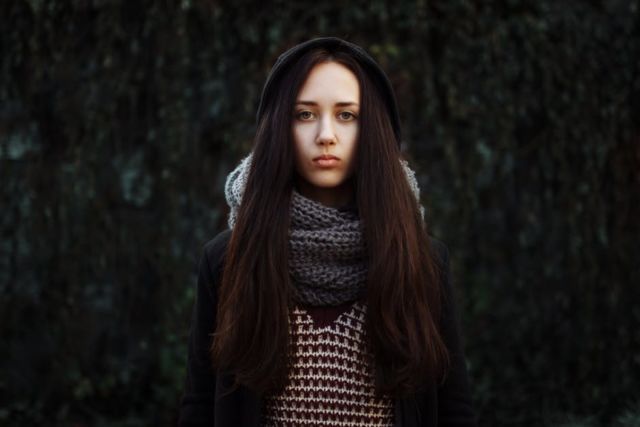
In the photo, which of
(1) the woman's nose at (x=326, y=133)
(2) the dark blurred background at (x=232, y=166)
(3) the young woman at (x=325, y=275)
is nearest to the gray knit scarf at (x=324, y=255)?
(3) the young woman at (x=325, y=275)

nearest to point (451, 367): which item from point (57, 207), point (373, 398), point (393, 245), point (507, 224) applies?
point (373, 398)

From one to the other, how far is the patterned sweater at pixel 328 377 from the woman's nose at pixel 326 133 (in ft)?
1.23

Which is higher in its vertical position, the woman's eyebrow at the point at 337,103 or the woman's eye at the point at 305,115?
the woman's eyebrow at the point at 337,103

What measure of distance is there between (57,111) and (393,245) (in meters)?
2.59

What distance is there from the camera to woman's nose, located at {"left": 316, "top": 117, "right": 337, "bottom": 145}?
1624mm

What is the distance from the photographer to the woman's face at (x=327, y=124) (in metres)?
1.64

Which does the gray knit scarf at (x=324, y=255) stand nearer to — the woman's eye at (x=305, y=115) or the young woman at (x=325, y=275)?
the young woman at (x=325, y=275)

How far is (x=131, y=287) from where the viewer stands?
3771 mm

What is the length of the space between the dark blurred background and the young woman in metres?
2.07

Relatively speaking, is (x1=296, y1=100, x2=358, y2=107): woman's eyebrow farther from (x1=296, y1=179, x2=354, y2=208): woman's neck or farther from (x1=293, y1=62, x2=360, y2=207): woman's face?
(x1=296, y1=179, x2=354, y2=208): woman's neck

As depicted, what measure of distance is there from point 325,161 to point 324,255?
0.69 feet

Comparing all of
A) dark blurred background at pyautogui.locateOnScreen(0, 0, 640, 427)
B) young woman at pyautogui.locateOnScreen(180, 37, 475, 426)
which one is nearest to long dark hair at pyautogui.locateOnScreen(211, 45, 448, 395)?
young woman at pyautogui.locateOnScreen(180, 37, 475, 426)

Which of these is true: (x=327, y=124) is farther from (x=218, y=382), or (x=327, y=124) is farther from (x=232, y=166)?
(x=232, y=166)

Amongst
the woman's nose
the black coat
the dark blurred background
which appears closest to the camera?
the woman's nose
